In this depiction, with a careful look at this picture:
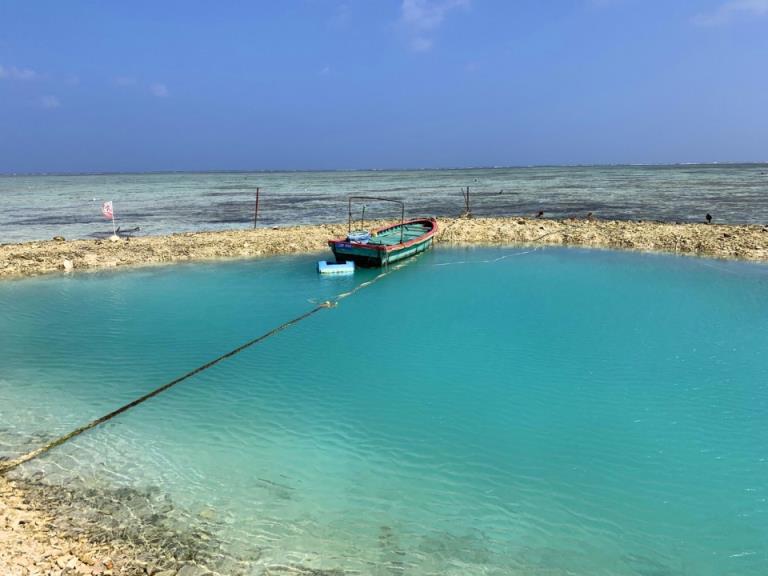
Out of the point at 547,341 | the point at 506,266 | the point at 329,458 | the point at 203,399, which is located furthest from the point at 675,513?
the point at 506,266

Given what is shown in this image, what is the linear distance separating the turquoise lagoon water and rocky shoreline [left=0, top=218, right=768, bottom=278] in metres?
5.38

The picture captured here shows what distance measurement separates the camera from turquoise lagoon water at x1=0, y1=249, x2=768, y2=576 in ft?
21.0

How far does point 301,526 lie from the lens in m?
6.52

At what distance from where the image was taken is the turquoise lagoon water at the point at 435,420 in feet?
21.0

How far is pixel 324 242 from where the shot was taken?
26500mm

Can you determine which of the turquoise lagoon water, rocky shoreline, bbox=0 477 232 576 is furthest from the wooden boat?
rocky shoreline, bbox=0 477 232 576

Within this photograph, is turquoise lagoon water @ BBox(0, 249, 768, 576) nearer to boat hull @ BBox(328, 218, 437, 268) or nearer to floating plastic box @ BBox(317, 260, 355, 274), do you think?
floating plastic box @ BBox(317, 260, 355, 274)

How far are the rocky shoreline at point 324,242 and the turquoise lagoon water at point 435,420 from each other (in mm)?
5384

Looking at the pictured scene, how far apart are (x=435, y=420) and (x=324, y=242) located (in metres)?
18.3

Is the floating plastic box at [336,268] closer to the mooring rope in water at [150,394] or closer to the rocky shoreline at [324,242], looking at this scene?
the mooring rope in water at [150,394]

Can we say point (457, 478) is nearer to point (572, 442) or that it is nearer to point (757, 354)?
point (572, 442)

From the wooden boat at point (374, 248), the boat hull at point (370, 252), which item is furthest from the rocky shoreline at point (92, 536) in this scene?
the boat hull at point (370, 252)

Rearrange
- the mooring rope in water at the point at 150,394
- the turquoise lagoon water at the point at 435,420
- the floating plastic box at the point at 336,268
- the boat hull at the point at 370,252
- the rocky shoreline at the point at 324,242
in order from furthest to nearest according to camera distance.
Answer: the rocky shoreline at the point at 324,242 → the boat hull at the point at 370,252 → the floating plastic box at the point at 336,268 → the mooring rope in water at the point at 150,394 → the turquoise lagoon water at the point at 435,420

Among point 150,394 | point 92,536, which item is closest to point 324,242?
point 150,394
